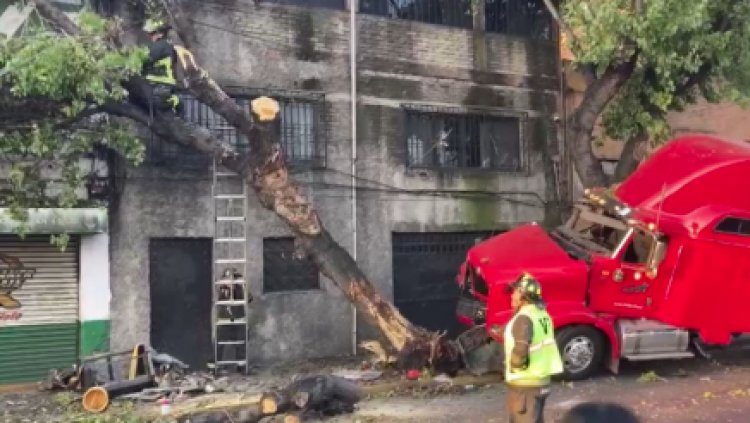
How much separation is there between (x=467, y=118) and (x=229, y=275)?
5.53 metres

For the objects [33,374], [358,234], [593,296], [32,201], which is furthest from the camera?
[358,234]

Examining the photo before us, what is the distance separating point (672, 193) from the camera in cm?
1040

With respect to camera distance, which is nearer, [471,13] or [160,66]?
[160,66]

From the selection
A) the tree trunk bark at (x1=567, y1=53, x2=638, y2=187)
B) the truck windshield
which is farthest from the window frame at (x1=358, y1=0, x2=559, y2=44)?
the truck windshield

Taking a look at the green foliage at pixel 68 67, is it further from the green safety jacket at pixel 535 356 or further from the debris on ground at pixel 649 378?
the debris on ground at pixel 649 378

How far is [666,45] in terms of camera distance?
10.9 metres

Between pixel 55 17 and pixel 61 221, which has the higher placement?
pixel 55 17

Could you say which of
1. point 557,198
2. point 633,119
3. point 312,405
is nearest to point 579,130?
point 633,119

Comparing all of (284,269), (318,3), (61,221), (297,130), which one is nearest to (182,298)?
(284,269)

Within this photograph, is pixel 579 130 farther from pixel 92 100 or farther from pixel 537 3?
pixel 92 100

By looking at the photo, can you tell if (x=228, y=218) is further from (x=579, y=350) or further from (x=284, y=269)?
(x=579, y=350)

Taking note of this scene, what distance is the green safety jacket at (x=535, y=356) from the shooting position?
6503mm

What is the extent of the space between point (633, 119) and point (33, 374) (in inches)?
382

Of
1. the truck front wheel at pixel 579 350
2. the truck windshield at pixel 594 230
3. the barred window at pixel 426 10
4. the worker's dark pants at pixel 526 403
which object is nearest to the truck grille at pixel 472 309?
the truck front wheel at pixel 579 350
